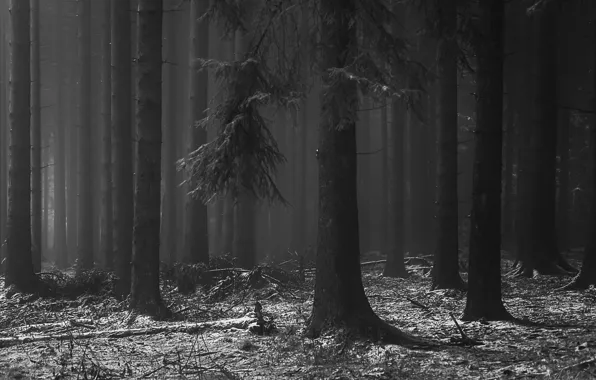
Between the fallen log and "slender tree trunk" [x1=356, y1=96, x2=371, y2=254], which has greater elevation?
"slender tree trunk" [x1=356, y1=96, x2=371, y2=254]

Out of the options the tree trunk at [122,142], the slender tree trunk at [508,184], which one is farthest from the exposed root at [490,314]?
the slender tree trunk at [508,184]

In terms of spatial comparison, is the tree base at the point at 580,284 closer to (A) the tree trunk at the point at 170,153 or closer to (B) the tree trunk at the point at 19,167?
(B) the tree trunk at the point at 19,167

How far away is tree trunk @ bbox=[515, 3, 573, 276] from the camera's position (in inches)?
658

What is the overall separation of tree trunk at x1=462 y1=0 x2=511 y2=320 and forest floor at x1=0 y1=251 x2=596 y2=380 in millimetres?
539

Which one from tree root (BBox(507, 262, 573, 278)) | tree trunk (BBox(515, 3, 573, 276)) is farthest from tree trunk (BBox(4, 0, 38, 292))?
tree trunk (BBox(515, 3, 573, 276))

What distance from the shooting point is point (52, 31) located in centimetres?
3638

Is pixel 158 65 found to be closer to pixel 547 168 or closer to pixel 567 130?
pixel 547 168

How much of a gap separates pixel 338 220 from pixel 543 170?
30.2 feet

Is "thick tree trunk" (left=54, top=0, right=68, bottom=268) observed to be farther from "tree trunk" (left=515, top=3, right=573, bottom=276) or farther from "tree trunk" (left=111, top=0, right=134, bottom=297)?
"tree trunk" (left=515, top=3, right=573, bottom=276)

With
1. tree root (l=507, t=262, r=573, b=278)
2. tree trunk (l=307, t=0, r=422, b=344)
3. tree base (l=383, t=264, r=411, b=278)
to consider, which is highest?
tree trunk (l=307, t=0, r=422, b=344)

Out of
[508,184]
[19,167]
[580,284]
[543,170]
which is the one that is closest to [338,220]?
[580,284]

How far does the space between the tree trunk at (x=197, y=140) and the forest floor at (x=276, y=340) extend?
295 centimetres

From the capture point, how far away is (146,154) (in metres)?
12.7

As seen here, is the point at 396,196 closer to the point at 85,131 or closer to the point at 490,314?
the point at 490,314
